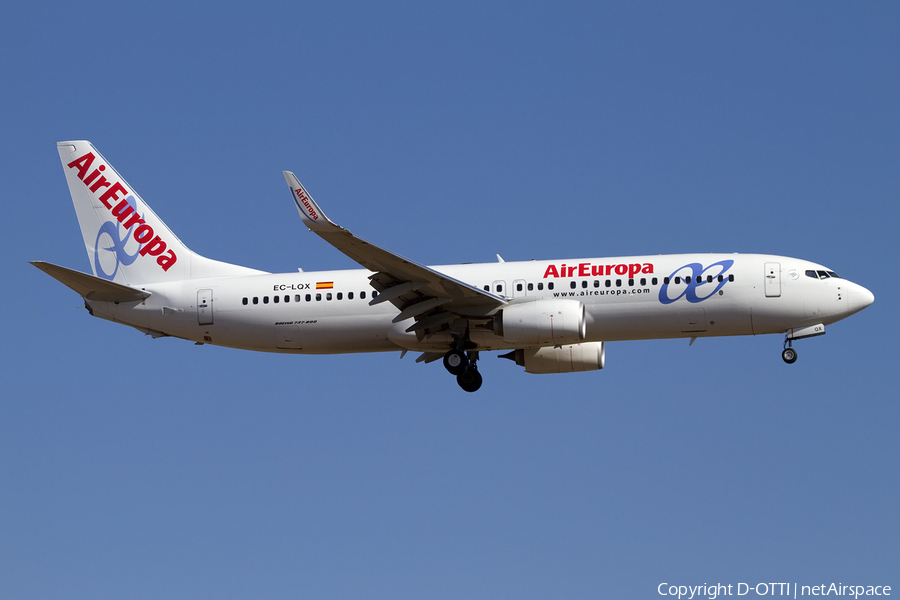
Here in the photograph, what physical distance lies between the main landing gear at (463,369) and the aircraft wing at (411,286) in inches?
53.1

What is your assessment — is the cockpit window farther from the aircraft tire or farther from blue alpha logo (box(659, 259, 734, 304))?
the aircraft tire

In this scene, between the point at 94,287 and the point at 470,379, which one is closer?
the point at 470,379

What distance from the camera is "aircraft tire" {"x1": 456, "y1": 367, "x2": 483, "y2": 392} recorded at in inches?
1549

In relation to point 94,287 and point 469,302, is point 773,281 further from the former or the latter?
point 94,287

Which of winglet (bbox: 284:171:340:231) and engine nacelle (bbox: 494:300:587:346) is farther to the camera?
engine nacelle (bbox: 494:300:587:346)

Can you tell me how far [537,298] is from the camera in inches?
1500

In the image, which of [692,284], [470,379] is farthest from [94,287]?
[692,284]

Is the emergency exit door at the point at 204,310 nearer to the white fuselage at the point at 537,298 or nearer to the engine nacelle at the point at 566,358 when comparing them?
the white fuselage at the point at 537,298

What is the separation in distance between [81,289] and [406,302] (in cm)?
1179

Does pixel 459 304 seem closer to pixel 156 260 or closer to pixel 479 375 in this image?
pixel 479 375

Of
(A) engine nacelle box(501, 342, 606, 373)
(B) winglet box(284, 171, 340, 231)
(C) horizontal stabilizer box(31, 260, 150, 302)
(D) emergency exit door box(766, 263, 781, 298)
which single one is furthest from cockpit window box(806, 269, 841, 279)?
(C) horizontal stabilizer box(31, 260, 150, 302)

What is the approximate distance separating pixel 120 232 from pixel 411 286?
1329 cm

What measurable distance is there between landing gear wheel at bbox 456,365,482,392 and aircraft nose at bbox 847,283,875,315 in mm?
12656

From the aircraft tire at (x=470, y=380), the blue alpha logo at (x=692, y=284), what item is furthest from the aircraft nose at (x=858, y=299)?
the aircraft tire at (x=470, y=380)
